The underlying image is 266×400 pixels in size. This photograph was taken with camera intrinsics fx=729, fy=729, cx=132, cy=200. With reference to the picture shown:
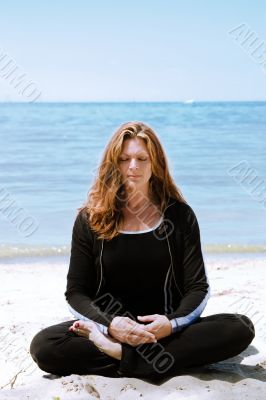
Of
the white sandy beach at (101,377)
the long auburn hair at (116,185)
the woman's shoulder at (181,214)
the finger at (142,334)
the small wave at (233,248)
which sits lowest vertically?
the white sandy beach at (101,377)

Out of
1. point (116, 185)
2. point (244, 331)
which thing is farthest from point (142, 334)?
point (116, 185)

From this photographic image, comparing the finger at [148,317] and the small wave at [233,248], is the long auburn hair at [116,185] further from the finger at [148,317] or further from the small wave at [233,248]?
the small wave at [233,248]

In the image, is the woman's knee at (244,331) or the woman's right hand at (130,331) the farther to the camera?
the woman's knee at (244,331)

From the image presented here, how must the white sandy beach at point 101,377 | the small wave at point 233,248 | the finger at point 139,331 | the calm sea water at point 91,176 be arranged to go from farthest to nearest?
1. the calm sea water at point 91,176
2. the small wave at point 233,248
3. the finger at point 139,331
4. the white sandy beach at point 101,377

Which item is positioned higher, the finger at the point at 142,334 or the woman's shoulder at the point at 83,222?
the woman's shoulder at the point at 83,222

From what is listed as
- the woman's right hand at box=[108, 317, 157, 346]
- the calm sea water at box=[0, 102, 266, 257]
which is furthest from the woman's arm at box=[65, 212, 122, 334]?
the calm sea water at box=[0, 102, 266, 257]

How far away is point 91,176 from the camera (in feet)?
48.3

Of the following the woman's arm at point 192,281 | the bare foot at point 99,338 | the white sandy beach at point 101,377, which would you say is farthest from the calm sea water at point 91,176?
the white sandy beach at point 101,377

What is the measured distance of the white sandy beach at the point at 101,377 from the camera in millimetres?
3463

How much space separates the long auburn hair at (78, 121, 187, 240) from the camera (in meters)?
3.81

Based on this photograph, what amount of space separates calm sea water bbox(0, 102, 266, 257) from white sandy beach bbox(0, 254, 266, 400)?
118 centimetres

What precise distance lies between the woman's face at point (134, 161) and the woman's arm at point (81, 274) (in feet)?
1.18

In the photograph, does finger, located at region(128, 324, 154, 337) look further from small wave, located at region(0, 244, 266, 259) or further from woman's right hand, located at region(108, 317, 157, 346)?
small wave, located at region(0, 244, 266, 259)

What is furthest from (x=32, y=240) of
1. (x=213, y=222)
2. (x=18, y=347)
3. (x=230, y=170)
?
(x=230, y=170)
